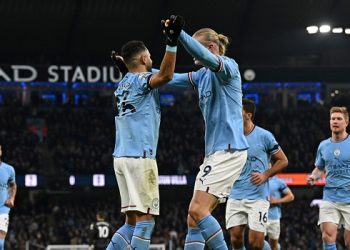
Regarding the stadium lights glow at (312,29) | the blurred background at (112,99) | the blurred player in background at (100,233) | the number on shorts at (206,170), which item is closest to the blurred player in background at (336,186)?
the number on shorts at (206,170)

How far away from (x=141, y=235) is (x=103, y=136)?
32218 millimetres

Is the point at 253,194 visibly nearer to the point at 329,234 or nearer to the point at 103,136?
the point at 329,234

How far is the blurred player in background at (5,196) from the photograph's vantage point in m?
14.4

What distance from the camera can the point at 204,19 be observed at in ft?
112

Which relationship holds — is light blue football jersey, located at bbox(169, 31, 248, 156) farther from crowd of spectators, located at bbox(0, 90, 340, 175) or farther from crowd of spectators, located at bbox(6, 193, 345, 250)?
crowd of spectators, located at bbox(0, 90, 340, 175)

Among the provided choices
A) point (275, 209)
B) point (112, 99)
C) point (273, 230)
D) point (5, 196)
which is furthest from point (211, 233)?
point (112, 99)

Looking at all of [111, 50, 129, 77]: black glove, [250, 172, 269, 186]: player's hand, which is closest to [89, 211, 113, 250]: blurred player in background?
[250, 172, 269, 186]: player's hand

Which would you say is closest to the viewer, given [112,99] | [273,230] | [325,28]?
[273,230]

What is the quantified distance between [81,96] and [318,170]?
31541mm

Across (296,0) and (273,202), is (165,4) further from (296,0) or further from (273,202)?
(273,202)

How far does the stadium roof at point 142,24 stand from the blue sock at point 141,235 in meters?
25.6

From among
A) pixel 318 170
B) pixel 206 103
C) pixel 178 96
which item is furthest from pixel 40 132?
pixel 206 103

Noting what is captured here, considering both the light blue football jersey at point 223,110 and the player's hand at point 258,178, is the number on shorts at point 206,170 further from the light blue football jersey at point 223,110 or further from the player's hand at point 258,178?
the player's hand at point 258,178

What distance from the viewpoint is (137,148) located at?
8.46 metres
